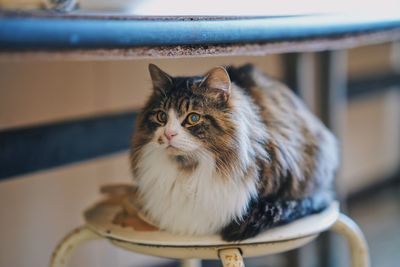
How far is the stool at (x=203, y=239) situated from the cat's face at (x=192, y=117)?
136 mm

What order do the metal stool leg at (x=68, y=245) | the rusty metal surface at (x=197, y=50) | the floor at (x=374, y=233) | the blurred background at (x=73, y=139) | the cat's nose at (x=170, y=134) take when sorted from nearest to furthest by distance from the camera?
the rusty metal surface at (x=197, y=50) < the cat's nose at (x=170, y=134) < the metal stool leg at (x=68, y=245) < the blurred background at (x=73, y=139) < the floor at (x=374, y=233)

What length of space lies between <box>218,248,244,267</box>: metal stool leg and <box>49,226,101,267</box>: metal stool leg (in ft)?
0.77

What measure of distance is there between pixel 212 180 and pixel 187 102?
12 centimetres

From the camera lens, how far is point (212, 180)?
842 millimetres

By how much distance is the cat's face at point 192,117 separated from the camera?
2.69 ft

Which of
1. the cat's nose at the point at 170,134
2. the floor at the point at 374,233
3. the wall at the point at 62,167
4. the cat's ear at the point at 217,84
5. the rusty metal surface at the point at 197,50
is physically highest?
the rusty metal surface at the point at 197,50

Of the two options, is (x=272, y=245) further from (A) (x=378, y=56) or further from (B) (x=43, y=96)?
(A) (x=378, y=56)

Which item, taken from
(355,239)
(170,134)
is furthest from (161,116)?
(355,239)

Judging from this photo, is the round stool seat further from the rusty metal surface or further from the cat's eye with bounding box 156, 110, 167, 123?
the rusty metal surface

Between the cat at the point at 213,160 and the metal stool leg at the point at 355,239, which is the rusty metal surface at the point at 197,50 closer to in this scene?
the cat at the point at 213,160

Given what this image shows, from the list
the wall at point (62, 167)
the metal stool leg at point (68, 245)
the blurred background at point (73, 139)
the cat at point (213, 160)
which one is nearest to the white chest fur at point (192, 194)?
the cat at point (213, 160)

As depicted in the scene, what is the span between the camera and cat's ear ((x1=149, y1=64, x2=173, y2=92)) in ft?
2.86

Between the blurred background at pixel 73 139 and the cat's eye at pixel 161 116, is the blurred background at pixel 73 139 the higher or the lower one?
the lower one

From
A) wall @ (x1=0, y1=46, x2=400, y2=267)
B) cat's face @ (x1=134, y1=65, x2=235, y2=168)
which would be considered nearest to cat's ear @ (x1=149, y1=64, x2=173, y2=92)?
cat's face @ (x1=134, y1=65, x2=235, y2=168)
